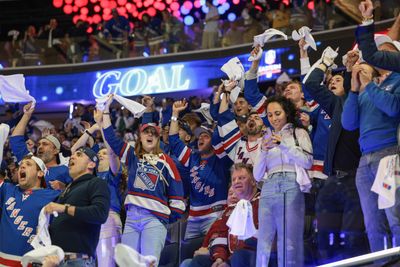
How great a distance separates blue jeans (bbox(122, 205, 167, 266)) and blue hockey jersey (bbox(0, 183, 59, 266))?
2.43 feet

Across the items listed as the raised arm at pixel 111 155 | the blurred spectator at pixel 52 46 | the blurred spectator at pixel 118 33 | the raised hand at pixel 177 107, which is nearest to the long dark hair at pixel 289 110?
the raised hand at pixel 177 107

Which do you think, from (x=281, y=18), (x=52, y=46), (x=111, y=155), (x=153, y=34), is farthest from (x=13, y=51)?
(x=111, y=155)

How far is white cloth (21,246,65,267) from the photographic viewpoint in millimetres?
4938

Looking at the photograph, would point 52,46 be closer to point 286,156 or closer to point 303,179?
point 286,156

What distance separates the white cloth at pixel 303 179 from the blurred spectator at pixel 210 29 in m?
10.5

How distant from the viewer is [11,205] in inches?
229

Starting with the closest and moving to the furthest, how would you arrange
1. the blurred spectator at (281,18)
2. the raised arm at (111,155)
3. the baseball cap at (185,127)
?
1. the raised arm at (111,155)
2. the baseball cap at (185,127)
3. the blurred spectator at (281,18)

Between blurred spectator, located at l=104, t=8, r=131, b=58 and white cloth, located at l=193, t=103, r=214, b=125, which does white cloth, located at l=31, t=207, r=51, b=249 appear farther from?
blurred spectator, located at l=104, t=8, r=131, b=58

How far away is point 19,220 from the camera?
18.8 ft

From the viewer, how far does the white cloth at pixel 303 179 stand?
545 cm

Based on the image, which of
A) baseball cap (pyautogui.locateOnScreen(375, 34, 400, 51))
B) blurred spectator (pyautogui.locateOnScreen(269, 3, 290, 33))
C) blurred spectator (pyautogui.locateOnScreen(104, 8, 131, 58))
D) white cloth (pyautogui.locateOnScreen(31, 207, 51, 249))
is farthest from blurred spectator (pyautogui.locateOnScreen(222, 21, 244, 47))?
white cloth (pyautogui.locateOnScreen(31, 207, 51, 249))

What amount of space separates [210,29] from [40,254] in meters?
11.5

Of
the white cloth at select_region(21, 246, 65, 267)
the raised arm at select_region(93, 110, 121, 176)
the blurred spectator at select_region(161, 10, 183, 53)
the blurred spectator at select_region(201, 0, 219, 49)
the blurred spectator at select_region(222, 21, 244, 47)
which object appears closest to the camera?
the white cloth at select_region(21, 246, 65, 267)

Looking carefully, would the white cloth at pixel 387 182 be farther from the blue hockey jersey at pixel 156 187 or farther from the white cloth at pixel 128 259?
the blue hockey jersey at pixel 156 187
